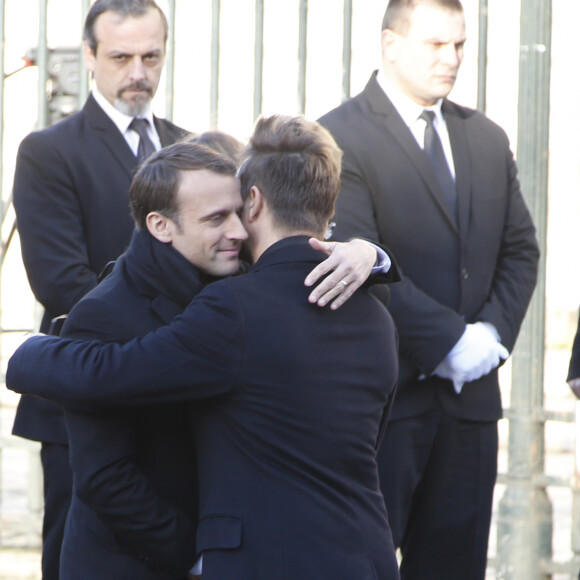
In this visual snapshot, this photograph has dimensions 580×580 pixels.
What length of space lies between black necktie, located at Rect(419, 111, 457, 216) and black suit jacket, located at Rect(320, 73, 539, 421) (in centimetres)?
2

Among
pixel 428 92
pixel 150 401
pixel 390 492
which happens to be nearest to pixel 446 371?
pixel 390 492

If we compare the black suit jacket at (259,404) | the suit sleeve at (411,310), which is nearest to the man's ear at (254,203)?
the black suit jacket at (259,404)

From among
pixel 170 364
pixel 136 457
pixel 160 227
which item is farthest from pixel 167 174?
pixel 136 457

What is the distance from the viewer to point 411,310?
3162mm

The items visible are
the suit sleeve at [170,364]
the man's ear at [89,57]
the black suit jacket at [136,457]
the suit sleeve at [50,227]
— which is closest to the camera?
the suit sleeve at [170,364]

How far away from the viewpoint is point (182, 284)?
2.16 metres

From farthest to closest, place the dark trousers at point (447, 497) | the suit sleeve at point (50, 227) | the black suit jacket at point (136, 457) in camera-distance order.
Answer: the dark trousers at point (447, 497) < the suit sleeve at point (50, 227) < the black suit jacket at point (136, 457)

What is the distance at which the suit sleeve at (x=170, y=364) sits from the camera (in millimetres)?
1991

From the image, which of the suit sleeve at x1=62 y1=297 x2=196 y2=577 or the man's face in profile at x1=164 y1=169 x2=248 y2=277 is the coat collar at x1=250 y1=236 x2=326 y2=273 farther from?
the suit sleeve at x1=62 y1=297 x2=196 y2=577

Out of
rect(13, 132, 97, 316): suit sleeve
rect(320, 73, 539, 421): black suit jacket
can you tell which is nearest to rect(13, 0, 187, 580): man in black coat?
rect(13, 132, 97, 316): suit sleeve

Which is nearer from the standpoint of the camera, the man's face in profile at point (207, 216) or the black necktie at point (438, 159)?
the man's face in profile at point (207, 216)

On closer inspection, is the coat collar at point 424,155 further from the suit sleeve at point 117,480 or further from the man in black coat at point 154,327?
the suit sleeve at point 117,480

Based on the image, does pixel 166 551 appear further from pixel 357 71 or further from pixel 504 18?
pixel 357 71

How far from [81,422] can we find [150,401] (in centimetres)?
17
